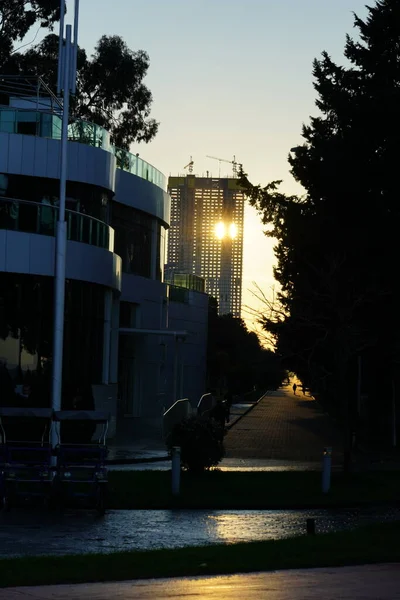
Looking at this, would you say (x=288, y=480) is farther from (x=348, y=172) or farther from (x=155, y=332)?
(x=155, y=332)

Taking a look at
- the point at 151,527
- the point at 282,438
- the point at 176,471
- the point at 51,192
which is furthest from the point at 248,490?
the point at 282,438

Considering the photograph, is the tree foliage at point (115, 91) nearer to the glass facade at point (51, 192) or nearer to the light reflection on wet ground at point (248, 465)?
the glass facade at point (51, 192)

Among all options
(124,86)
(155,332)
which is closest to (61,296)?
(155,332)

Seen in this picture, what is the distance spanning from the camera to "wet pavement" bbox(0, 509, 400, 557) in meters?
14.9

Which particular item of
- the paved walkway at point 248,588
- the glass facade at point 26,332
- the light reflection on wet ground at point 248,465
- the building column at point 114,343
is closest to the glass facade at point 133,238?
the building column at point 114,343

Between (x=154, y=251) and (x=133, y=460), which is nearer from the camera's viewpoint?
(x=133, y=460)

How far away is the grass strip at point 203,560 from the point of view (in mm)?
11555

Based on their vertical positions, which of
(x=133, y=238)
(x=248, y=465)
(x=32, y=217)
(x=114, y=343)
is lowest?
(x=248, y=465)

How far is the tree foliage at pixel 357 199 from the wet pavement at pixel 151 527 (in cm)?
2059

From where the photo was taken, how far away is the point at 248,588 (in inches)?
Result: 436

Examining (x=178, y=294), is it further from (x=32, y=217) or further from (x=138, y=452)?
(x=138, y=452)

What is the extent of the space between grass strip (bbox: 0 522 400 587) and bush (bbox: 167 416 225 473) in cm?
908

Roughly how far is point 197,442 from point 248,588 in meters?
13.1

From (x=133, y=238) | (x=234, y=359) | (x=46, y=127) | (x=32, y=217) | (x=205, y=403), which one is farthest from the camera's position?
(x=234, y=359)
